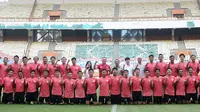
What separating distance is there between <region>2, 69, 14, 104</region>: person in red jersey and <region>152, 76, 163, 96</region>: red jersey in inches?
161

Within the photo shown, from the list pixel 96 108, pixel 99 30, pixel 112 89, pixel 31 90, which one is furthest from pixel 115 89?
pixel 99 30

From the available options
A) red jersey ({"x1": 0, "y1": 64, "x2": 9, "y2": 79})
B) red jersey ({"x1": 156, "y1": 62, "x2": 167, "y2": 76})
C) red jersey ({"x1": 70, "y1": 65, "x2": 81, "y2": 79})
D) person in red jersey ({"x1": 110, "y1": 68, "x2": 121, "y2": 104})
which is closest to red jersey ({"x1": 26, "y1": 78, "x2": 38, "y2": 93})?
red jersey ({"x1": 0, "y1": 64, "x2": 9, "y2": 79})

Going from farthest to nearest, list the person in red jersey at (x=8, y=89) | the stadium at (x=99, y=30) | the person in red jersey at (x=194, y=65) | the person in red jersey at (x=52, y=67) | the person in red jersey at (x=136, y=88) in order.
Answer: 1. the stadium at (x=99, y=30)
2. the person in red jersey at (x=52, y=67)
3. the person in red jersey at (x=194, y=65)
4. the person in red jersey at (x=8, y=89)
5. the person in red jersey at (x=136, y=88)

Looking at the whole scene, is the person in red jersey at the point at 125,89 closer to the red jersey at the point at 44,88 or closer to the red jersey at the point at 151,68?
the red jersey at the point at 151,68

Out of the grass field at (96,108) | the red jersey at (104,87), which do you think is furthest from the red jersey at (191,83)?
the red jersey at (104,87)

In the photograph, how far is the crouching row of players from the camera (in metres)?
10.3

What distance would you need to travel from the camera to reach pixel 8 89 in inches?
412

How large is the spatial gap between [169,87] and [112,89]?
1620 mm

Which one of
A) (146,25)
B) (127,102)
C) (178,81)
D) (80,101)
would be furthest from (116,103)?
(146,25)

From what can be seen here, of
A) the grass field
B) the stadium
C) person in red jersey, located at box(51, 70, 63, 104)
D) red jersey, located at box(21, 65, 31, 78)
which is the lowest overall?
the grass field

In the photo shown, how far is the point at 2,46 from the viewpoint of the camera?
32.1m

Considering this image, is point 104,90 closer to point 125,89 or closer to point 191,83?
point 125,89

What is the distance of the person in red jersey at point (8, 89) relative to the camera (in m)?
10.5

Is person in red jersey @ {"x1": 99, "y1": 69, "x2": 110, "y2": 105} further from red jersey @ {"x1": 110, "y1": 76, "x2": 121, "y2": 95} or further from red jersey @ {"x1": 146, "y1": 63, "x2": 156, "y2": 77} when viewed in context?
red jersey @ {"x1": 146, "y1": 63, "x2": 156, "y2": 77}
